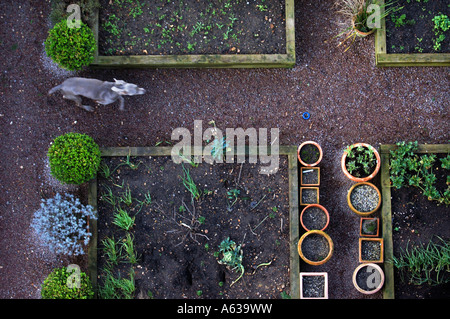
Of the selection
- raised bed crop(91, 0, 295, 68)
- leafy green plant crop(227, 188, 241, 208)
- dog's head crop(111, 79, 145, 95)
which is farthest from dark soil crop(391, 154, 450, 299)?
dog's head crop(111, 79, 145, 95)

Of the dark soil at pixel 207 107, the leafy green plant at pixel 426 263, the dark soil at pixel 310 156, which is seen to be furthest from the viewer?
the dark soil at pixel 207 107

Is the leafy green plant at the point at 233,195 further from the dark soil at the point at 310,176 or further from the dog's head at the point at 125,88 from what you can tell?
the dog's head at the point at 125,88

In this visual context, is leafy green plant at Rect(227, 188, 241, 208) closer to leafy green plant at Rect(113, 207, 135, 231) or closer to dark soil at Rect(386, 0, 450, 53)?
leafy green plant at Rect(113, 207, 135, 231)

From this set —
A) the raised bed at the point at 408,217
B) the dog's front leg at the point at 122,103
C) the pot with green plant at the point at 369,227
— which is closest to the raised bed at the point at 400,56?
the raised bed at the point at 408,217

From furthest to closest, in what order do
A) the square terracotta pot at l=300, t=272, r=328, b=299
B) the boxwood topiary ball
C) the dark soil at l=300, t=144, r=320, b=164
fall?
the dark soil at l=300, t=144, r=320, b=164 < the square terracotta pot at l=300, t=272, r=328, b=299 < the boxwood topiary ball

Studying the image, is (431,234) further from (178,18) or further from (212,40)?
(178,18)

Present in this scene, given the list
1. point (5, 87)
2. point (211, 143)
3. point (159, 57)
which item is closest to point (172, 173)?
point (211, 143)
